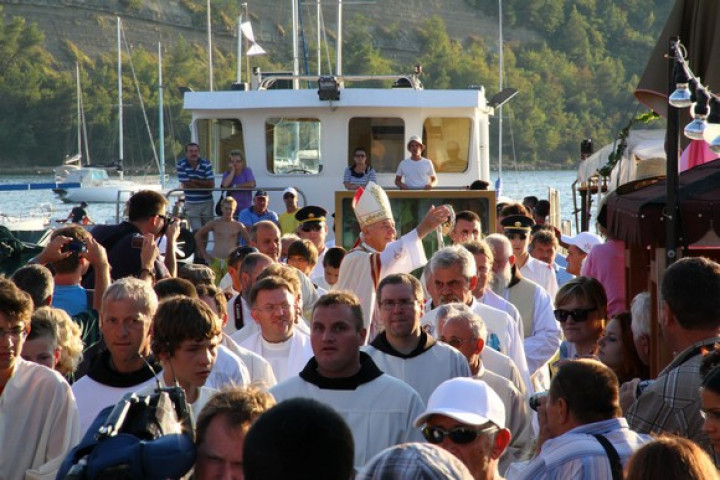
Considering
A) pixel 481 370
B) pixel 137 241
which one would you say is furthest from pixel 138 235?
pixel 481 370

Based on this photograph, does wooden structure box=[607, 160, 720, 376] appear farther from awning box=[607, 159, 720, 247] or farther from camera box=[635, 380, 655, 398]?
camera box=[635, 380, 655, 398]

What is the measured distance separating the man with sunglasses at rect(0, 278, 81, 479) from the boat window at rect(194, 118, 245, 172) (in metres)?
14.2

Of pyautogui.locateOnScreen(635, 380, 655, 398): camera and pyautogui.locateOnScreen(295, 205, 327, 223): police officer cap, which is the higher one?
pyautogui.locateOnScreen(295, 205, 327, 223): police officer cap

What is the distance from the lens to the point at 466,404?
16.7ft

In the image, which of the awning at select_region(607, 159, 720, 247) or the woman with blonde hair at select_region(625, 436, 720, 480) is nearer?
the woman with blonde hair at select_region(625, 436, 720, 480)

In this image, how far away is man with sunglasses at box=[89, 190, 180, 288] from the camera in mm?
9289

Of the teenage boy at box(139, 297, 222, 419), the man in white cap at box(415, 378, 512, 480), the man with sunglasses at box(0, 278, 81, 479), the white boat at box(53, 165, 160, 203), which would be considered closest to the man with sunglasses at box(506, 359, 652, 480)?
the man in white cap at box(415, 378, 512, 480)

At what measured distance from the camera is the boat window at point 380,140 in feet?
63.0

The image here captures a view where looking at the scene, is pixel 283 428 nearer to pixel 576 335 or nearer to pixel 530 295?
pixel 576 335

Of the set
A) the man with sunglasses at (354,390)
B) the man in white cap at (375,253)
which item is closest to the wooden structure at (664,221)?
the man with sunglasses at (354,390)

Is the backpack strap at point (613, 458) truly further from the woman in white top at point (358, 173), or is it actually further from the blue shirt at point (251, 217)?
the woman in white top at point (358, 173)

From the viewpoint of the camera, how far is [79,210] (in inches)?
1321

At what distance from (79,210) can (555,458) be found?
29.5m

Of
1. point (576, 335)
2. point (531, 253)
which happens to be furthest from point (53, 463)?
point (531, 253)
